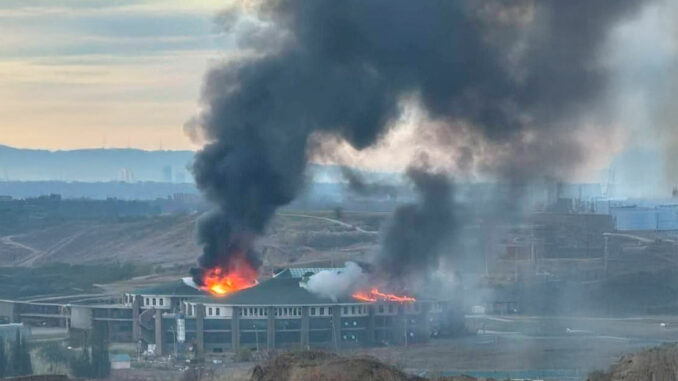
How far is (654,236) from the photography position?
154m

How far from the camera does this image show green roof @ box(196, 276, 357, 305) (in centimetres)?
9962

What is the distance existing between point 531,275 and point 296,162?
30134mm

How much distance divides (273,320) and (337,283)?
434 centimetres

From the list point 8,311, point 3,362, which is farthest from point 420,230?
point 8,311

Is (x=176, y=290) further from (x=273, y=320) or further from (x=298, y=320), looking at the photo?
(x=298, y=320)

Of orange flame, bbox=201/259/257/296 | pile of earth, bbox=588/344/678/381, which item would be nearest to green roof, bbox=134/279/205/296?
orange flame, bbox=201/259/257/296

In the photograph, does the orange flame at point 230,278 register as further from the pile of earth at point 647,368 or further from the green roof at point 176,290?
the pile of earth at point 647,368

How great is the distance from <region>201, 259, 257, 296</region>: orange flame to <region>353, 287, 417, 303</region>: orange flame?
5340mm

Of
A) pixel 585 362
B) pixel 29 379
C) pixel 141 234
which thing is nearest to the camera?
pixel 29 379

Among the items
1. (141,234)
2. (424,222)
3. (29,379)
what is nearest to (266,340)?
(424,222)

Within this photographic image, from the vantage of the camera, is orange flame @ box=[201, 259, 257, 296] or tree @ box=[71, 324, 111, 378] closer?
tree @ box=[71, 324, 111, 378]

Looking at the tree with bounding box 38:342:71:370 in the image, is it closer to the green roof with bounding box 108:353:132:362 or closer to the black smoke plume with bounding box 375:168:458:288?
the green roof with bounding box 108:353:132:362

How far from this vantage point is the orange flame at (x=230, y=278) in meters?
98.8

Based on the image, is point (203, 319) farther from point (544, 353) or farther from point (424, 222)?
point (544, 353)
